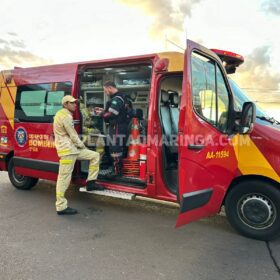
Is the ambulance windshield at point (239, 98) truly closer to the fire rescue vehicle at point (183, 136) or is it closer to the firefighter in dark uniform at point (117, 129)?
the fire rescue vehicle at point (183, 136)

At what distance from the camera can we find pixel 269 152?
12.1ft

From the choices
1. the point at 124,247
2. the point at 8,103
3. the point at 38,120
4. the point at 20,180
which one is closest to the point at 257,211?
the point at 124,247

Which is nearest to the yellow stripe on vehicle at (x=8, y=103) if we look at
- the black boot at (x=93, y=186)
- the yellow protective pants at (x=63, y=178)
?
the yellow protective pants at (x=63, y=178)

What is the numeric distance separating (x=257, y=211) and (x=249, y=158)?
0.70m

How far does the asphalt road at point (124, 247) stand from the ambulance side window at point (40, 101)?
1.67 meters

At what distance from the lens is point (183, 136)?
346 centimetres

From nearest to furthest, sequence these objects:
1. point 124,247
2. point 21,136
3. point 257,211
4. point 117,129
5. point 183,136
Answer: point 183,136 < point 124,247 < point 257,211 < point 117,129 < point 21,136

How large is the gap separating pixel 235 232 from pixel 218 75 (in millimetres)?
2135

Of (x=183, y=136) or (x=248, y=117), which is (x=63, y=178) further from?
(x=248, y=117)

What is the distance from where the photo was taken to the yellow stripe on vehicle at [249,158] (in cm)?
370

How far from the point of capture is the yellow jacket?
15.6ft

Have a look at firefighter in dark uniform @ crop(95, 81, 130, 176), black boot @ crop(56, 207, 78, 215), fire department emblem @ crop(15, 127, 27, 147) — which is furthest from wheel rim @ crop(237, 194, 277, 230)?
fire department emblem @ crop(15, 127, 27, 147)

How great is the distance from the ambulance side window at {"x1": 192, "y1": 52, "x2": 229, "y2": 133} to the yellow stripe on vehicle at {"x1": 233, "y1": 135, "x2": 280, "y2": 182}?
26 centimetres

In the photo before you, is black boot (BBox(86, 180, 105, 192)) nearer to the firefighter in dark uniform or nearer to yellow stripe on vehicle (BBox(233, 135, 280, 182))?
the firefighter in dark uniform
